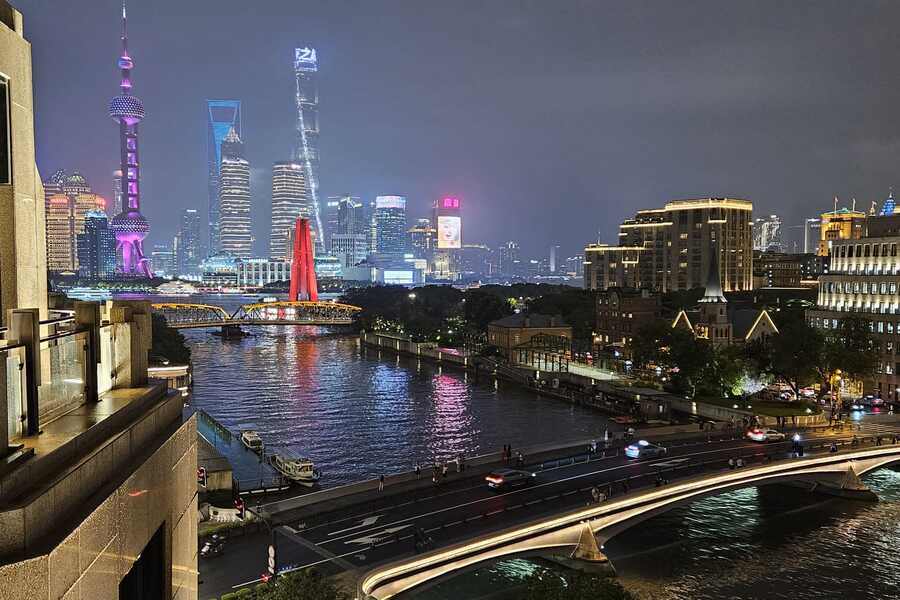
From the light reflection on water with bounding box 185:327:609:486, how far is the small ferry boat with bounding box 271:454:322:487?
0.87 metres

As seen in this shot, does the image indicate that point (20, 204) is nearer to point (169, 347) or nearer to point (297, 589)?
point (297, 589)

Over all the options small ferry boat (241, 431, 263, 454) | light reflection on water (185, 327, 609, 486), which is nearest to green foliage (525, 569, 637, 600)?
light reflection on water (185, 327, 609, 486)

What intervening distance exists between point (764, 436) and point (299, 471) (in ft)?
69.7

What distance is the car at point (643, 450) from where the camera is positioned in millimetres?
31109

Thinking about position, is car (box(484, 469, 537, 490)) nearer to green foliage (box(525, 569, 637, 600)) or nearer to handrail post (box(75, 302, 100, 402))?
green foliage (box(525, 569, 637, 600))

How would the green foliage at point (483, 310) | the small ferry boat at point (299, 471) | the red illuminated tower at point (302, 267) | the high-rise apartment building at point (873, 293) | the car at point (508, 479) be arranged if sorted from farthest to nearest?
the red illuminated tower at point (302, 267) < the green foliage at point (483, 310) < the high-rise apartment building at point (873, 293) < the small ferry boat at point (299, 471) < the car at point (508, 479)

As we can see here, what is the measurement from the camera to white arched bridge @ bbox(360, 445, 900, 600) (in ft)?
60.2

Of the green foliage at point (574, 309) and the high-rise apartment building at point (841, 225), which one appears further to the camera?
the high-rise apartment building at point (841, 225)

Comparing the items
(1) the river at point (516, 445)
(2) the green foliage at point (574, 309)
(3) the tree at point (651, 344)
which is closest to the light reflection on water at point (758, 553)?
(1) the river at point (516, 445)

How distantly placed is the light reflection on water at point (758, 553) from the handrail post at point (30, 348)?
18.7 meters

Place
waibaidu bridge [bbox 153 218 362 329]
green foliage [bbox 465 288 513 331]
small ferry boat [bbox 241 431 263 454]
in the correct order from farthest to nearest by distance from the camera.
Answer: waibaidu bridge [bbox 153 218 362 329] < green foliage [bbox 465 288 513 331] < small ferry boat [bbox 241 431 263 454]

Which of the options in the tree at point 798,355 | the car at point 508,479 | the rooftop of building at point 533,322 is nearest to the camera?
the car at point 508,479

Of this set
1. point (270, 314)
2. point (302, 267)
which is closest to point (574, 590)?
point (302, 267)

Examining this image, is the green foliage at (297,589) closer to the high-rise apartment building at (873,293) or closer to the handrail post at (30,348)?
the handrail post at (30,348)
